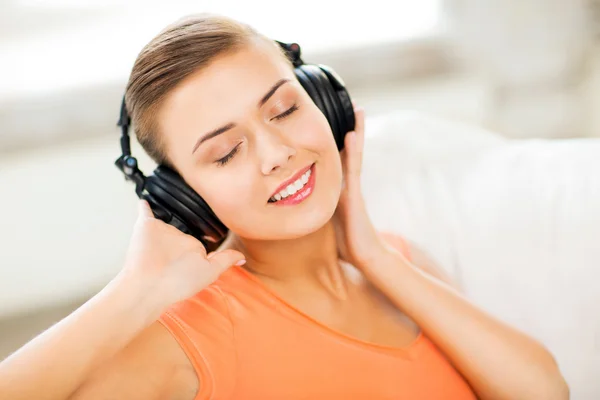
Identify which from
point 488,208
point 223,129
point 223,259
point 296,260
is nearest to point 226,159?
point 223,129

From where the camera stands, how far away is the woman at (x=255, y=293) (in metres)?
0.93

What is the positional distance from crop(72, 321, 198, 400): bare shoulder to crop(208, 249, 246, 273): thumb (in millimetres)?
129

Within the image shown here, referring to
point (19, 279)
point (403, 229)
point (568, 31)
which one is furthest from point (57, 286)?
point (568, 31)

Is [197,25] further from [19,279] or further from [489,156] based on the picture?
[19,279]

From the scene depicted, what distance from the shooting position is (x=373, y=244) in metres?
1.26

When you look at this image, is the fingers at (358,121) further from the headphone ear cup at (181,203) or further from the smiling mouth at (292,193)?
the headphone ear cup at (181,203)

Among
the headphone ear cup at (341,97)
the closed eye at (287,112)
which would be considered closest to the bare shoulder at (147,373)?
the closed eye at (287,112)

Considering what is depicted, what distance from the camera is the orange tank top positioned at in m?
1.04

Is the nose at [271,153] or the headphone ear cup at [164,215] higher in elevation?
the nose at [271,153]

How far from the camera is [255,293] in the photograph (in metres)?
1.15

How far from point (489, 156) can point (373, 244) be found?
0.53 metres

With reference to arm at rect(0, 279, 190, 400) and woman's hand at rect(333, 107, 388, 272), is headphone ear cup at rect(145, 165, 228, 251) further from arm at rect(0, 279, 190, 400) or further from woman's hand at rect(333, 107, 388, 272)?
woman's hand at rect(333, 107, 388, 272)

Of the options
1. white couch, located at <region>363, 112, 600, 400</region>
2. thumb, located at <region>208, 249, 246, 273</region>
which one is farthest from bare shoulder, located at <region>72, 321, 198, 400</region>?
white couch, located at <region>363, 112, 600, 400</region>

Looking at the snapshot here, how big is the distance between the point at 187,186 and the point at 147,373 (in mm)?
298
